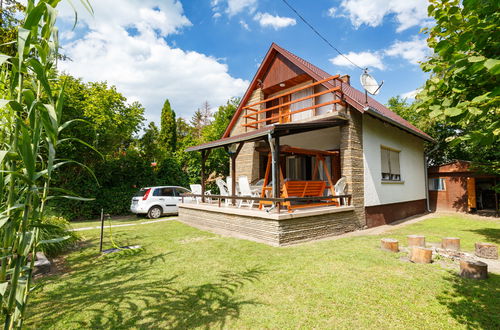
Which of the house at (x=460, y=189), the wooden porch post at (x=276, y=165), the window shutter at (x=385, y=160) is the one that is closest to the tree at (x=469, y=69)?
the wooden porch post at (x=276, y=165)

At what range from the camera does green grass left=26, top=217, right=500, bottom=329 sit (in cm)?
298

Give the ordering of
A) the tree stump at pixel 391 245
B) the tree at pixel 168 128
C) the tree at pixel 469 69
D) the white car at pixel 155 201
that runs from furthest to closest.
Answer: the tree at pixel 168 128 → the white car at pixel 155 201 → the tree stump at pixel 391 245 → the tree at pixel 469 69

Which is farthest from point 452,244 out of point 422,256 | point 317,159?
point 317,159

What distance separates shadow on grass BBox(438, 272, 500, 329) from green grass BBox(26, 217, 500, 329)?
0.04 feet

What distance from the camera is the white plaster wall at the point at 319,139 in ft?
36.3

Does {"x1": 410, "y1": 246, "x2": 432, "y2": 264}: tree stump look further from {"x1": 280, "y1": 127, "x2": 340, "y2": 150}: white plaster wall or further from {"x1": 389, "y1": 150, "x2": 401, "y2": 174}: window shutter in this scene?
{"x1": 389, "y1": 150, "x2": 401, "y2": 174}: window shutter

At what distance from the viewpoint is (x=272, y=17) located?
919 centimetres

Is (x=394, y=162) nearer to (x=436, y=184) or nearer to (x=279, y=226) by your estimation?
(x=436, y=184)

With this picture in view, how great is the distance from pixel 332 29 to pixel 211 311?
35.2 feet

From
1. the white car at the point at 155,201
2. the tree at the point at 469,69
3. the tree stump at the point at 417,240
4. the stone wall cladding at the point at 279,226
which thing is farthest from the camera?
the white car at the point at 155,201

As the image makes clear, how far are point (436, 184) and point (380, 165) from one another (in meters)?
7.70

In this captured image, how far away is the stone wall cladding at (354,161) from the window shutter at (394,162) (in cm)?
332

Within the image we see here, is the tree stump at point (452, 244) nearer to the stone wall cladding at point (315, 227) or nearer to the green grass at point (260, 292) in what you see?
the green grass at point (260, 292)

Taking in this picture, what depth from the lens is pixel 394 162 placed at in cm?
1192
